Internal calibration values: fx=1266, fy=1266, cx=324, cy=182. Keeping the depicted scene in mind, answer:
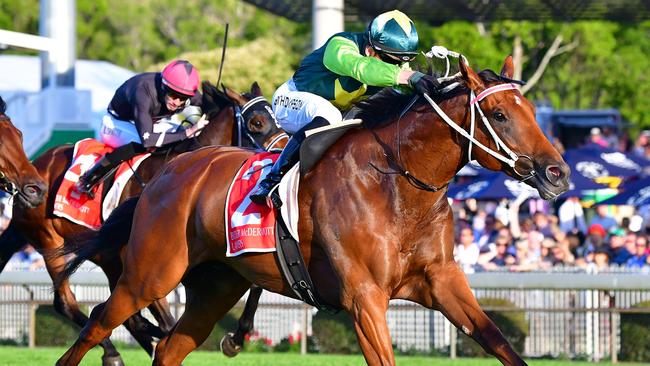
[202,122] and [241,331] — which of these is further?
[202,122]

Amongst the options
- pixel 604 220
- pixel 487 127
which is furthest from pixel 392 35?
pixel 604 220

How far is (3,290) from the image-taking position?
1454 centimetres

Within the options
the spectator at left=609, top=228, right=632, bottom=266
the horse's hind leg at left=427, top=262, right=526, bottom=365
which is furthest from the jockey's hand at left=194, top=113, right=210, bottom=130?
the spectator at left=609, top=228, right=632, bottom=266

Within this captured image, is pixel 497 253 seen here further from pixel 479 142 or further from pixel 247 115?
pixel 479 142

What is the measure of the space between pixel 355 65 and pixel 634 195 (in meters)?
10.0

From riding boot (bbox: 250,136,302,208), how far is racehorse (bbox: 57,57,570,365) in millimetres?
145

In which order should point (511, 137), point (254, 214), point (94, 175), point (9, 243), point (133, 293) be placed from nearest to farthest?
point (511, 137) → point (254, 214) → point (133, 293) → point (94, 175) → point (9, 243)

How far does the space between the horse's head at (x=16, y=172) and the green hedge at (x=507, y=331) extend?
5.29 metres

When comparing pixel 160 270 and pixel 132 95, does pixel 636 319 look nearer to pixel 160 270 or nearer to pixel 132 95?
pixel 132 95

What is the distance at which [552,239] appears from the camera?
51.1 feet

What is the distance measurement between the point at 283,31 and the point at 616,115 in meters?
22.5

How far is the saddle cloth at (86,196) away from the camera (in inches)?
399

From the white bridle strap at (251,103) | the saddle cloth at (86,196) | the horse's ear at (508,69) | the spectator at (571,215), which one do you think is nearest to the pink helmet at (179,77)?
the white bridle strap at (251,103)

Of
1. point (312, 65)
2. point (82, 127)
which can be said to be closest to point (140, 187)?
point (312, 65)
